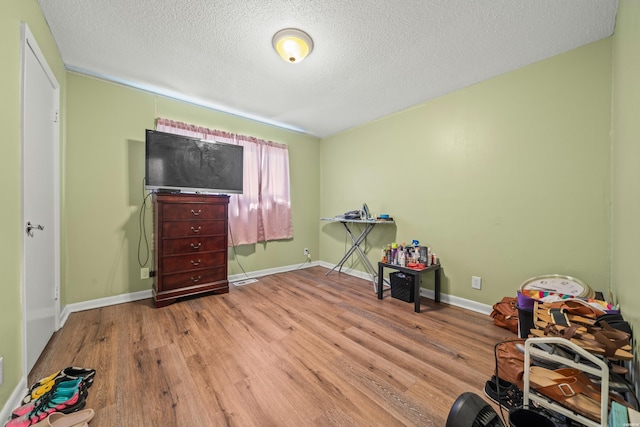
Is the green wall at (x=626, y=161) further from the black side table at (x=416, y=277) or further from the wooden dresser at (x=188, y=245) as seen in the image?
the wooden dresser at (x=188, y=245)

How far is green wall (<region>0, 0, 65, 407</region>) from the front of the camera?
3.75 feet

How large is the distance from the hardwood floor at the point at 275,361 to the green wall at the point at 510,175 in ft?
2.31

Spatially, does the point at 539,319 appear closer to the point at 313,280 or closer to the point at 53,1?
the point at 313,280

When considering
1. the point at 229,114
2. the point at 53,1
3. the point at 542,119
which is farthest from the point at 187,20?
the point at 542,119

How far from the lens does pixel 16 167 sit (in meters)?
1.28

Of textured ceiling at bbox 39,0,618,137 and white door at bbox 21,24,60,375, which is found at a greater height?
textured ceiling at bbox 39,0,618,137

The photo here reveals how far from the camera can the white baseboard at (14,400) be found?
111 cm

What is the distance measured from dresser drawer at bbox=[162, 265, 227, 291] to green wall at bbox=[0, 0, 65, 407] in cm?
121

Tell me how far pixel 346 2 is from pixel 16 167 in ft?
7.01

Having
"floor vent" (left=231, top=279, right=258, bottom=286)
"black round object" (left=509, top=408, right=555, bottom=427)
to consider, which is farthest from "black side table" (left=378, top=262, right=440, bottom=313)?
"floor vent" (left=231, top=279, right=258, bottom=286)

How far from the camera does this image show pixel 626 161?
1.32m

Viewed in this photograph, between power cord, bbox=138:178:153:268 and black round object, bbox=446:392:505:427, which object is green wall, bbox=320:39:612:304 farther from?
power cord, bbox=138:178:153:268

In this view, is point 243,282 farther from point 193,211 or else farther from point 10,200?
point 10,200

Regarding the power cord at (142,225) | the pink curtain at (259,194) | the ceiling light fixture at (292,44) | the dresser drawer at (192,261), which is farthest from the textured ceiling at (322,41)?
the dresser drawer at (192,261)
